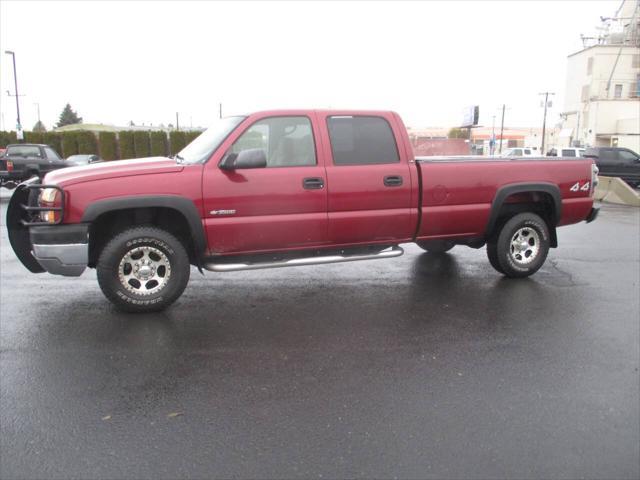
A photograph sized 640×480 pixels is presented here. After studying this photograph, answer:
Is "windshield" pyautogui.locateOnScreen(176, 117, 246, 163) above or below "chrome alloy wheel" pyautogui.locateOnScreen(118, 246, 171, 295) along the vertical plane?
above

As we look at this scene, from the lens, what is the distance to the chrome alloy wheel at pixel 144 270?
17.3 feet

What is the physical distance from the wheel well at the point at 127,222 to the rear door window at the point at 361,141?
1725 millimetres

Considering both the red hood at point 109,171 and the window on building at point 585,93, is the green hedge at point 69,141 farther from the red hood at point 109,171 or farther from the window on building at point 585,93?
the window on building at point 585,93

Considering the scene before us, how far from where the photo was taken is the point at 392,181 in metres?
5.91

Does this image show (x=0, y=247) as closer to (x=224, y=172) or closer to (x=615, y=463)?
(x=224, y=172)

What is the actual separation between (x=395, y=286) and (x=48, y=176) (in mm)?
3862

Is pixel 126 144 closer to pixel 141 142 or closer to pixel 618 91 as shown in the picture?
pixel 141 142

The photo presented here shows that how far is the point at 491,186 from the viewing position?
6414mm

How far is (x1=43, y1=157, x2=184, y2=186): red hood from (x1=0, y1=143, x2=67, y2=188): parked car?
1531cm

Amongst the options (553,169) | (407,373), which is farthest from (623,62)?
(407,373)

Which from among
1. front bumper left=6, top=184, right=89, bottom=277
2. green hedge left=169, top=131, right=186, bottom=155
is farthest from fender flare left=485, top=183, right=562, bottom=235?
green hedge left=169, top=131, right=186, bottom=155

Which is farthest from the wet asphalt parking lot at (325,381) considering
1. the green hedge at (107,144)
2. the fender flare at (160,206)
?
the green hedge at (107,144)

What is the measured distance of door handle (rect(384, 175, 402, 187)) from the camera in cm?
589

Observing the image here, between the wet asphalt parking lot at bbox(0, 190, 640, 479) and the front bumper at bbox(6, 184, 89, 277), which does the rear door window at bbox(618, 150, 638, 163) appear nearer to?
the wet asphalt parking lot at bbox(0, 190, 640, 479)
